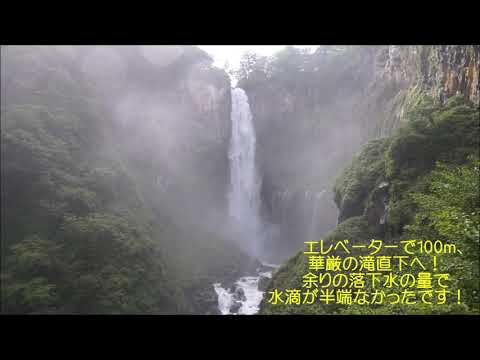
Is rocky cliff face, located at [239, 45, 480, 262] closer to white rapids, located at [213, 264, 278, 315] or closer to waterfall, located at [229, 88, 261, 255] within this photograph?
waterfall, located at [229, 88, 261, 255]

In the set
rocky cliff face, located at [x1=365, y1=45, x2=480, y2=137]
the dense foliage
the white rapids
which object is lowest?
the white rapids

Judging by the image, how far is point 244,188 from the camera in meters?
37.5

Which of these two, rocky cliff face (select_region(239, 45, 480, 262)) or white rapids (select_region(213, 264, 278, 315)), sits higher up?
rocky cliff face (select_region(239, 45, 480, 262))

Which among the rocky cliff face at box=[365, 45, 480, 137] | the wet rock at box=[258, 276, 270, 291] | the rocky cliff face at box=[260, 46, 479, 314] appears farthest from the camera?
the wet rock at box=[258, 276, 270, 291]

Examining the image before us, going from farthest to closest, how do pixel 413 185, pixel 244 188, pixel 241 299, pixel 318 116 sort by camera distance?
1. pixel 318 116
2. pixel 244 188
3. pixel 241 299
4. pixel 413 185

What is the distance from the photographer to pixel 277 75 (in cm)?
4172

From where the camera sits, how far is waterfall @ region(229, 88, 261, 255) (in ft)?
121

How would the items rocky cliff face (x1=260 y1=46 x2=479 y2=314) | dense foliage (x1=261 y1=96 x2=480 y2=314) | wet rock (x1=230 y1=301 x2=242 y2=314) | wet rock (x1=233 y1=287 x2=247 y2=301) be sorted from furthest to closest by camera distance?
wet rock (x1=233 y1=287 x2=247 y2=301), wet rock (x1=230 y1=301 x2=242 y2=314), rocky cliff face (x1=260 y1=46 x2=479 y2=314), dense foliage (x1=261 y1=96 x2=480 y2=314)

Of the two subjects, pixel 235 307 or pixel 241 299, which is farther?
pixel 241 299

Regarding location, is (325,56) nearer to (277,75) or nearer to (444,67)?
(277,75)

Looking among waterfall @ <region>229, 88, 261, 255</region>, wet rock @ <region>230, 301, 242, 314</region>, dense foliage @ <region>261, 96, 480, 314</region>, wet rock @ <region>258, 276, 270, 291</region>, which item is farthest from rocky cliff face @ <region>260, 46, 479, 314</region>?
waterfall @ <region>229, 88, 261, 255</region>

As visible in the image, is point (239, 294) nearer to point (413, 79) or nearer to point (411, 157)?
point (411, 157)

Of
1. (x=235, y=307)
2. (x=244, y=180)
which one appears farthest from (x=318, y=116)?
(x=235, y=307)

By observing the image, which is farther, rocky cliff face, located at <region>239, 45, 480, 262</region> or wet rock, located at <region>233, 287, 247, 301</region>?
rocky cliff face, located at <region>239, 45, 480, 262</region>
